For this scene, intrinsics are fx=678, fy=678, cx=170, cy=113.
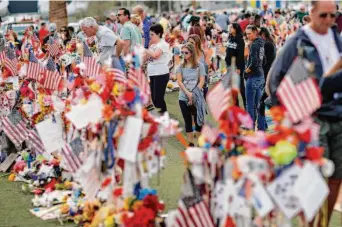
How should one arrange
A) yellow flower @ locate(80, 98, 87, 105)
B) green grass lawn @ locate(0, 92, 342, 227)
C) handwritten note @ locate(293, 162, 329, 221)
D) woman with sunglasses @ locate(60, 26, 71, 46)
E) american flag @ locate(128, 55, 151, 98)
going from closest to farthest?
handwritten note @ locate(293, 162, 329, 221) < american flag @ locate(128, 55, 151, 98) < yellow flower @ locate(80, 98, 87, 105) < green grass lawn @ locate(0, 92, 342, 227) < woman with sunglasses @ locate(60, 26, 71, 46)

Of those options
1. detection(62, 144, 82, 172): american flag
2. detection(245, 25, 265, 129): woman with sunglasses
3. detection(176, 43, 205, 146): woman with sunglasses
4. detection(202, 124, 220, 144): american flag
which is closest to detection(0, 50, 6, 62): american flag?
detection(176, 43, 205, 146): woman with sunglasses

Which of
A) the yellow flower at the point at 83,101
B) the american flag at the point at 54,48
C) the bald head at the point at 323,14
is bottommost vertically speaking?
the american flag at the point at 54,48

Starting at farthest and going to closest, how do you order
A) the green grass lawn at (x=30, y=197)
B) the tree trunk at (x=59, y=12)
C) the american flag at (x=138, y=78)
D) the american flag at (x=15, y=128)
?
1. the tree trunk at (x=59, y=12)
2. the american flag at (x=15, y=128)
3. the green grass lawn at (x=30, y=197)
4. the american flag at (x=138, y=78)

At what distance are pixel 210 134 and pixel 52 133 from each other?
8.37ft

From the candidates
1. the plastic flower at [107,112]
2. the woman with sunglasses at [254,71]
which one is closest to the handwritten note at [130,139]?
the plastic flower at [107,112]

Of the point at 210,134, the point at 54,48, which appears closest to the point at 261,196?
the point at 210,134

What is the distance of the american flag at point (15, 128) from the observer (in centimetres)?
812

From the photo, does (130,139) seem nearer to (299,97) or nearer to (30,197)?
(299,97)

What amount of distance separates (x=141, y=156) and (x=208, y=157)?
0.80 m

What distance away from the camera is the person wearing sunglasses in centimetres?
502

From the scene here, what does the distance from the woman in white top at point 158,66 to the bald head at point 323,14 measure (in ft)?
17.3

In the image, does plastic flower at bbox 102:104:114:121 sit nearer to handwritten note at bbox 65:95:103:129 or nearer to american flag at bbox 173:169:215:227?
handwritten note at bbox 65:95:103:129

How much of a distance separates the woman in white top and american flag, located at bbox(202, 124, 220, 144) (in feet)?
17.9

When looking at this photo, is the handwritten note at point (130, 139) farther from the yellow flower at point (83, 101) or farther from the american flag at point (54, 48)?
the american flag at point (54, 48)
